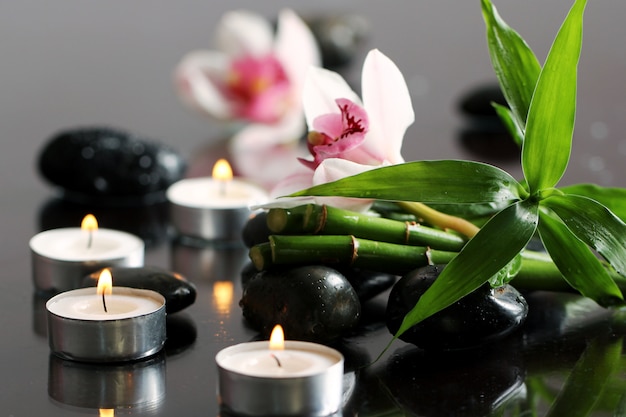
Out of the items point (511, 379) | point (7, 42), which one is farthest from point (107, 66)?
point (511, 379)

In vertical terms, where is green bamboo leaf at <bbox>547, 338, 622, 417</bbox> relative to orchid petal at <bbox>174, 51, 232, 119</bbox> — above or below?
below

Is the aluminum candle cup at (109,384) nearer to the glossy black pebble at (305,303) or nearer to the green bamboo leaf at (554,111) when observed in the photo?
the glossy black pebble at (305,303)

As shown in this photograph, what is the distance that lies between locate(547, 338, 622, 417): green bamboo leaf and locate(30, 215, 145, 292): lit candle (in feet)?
1.33


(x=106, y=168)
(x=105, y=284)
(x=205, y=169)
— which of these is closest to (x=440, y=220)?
(x=105, y=284)

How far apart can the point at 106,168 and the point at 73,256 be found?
351 mm

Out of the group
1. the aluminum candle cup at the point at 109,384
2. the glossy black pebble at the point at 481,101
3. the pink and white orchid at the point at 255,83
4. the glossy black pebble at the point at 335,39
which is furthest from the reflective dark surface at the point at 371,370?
the glossy black pebble at the point at 335,39

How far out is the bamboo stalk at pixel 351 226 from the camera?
2.92 ft

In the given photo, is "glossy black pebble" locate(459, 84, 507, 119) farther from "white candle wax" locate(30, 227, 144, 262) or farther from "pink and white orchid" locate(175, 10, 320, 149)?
"white candle wax" locate(30, 227, 144, 262)

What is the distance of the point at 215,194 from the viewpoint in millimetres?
1228

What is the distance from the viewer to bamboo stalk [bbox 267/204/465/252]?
0.89 metres

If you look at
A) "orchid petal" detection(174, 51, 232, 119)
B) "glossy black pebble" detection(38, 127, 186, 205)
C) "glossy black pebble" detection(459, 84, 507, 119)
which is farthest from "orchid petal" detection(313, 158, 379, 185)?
"glossy black pebble" detection(459, 84, 507, 119)

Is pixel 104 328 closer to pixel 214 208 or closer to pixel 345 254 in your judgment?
pixel 345 254

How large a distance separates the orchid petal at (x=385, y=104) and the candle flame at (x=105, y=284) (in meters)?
0.23

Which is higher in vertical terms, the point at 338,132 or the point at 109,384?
the point at 338,132
